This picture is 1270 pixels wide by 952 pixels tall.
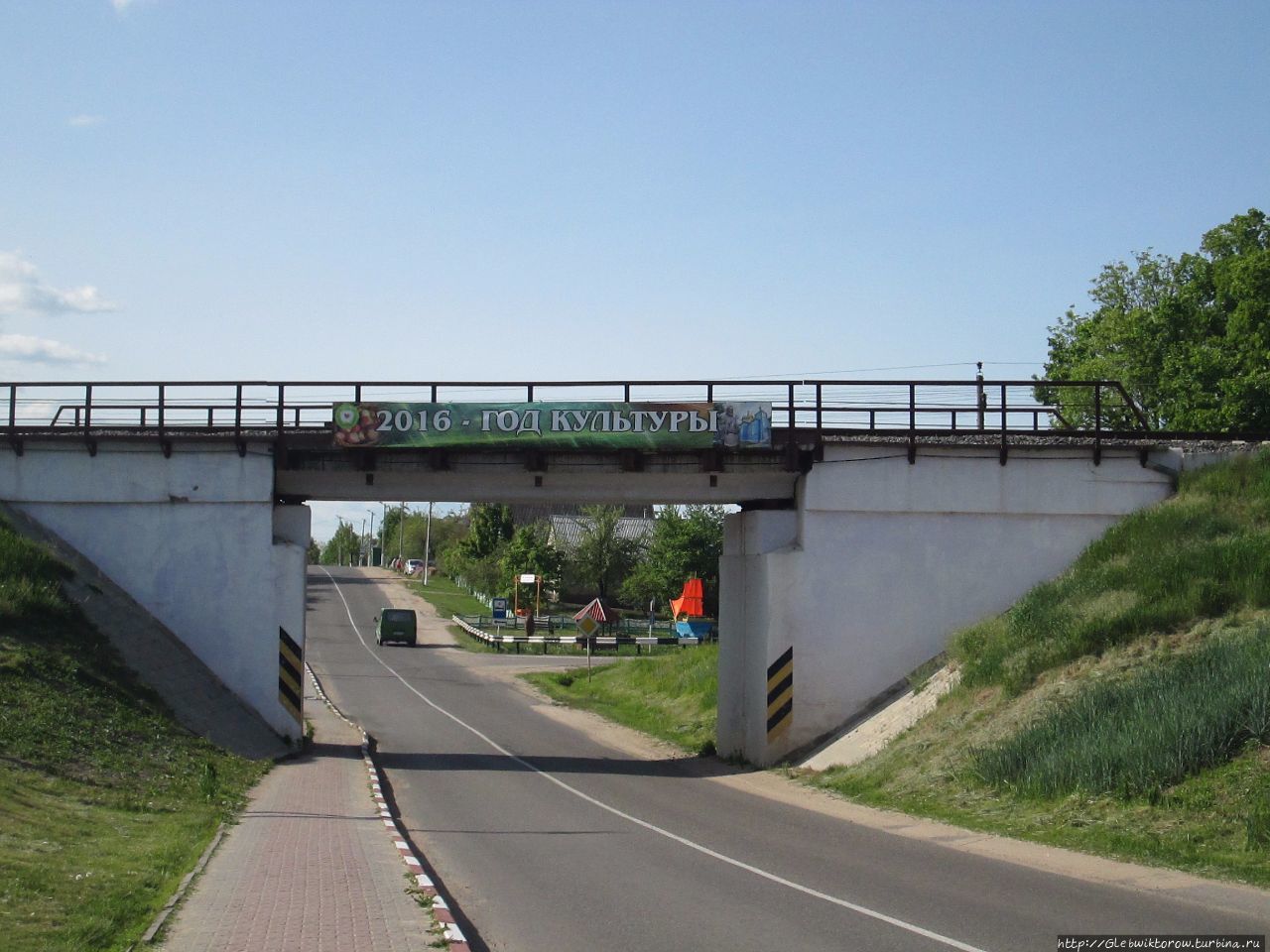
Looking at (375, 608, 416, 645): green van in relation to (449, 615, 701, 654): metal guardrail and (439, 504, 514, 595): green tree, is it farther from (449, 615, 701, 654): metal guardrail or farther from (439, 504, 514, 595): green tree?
(439, 504, 514, 595): green tree

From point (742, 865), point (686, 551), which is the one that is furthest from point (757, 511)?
point (686, 551)

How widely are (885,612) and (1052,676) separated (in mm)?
5493

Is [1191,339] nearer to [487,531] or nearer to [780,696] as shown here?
[780,696]

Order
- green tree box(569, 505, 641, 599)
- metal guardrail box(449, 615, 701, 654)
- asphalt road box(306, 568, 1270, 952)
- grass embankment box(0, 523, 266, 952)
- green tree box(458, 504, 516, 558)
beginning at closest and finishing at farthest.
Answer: grass embankment box(0, 523, 266, 952)
asphalt road box(306, 568, 1270, 952)
metal guardrail box(449, 615, 701, 654)
green tree box(569, 505, 641, 599)
green tree box(458, 504, 516, 558)

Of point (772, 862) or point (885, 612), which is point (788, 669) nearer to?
point (885, 612)

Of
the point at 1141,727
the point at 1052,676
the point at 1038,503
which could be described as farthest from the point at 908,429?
the point at 1141,727

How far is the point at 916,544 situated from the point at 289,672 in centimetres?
1268

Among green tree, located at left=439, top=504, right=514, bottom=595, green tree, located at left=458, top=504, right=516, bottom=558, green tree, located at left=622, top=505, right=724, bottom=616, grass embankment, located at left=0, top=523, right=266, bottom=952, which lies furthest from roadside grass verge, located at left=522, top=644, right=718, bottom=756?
green tree, located at left=458, top=504, right=516, bottom=558

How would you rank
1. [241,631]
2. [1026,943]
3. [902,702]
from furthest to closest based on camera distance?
[241,631] → [902,702] → [1026,943]

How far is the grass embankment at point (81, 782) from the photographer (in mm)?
9461

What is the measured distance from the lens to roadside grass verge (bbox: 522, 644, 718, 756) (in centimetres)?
3312

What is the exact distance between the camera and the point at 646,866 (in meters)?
13.3

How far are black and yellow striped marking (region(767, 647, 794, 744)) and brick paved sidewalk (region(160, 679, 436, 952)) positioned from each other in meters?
9.56

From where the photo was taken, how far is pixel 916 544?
25594 millimetres
